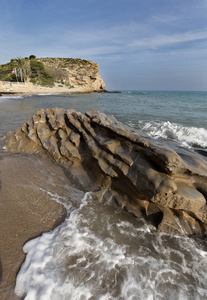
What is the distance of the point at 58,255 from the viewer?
239cm

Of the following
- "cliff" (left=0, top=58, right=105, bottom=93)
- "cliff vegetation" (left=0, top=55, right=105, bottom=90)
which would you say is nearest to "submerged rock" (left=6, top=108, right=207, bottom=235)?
"cliff" (left=0, top=58, right=105, bottom=93)

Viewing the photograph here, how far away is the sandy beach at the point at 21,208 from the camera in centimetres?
223

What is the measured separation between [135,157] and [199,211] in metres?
1.57

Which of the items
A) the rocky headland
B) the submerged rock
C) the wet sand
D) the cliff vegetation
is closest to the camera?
the wet sand

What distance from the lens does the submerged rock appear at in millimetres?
2863

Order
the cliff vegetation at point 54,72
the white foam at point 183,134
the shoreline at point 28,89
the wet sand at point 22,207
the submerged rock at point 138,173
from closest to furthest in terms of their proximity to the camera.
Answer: the wet sand at point 22,207 < the submerged rock at point 138,173 < the white foam at point 183,134 < the shoreline at point 28,89 < the cliff vegetation at point 54,72

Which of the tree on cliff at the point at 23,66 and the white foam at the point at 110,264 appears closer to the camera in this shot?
the white foam at the point at 110,264

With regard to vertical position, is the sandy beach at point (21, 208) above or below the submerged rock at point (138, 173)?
below

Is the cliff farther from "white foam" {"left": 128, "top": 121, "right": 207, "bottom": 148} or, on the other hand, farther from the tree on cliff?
"white foam" {"left": 128, "top": 121, "right": 207, "bottom": 148}

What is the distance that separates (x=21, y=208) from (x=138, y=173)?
2.51 metres

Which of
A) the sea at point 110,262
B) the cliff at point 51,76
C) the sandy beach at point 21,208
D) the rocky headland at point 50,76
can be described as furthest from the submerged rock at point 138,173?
the cliff at point 51,76

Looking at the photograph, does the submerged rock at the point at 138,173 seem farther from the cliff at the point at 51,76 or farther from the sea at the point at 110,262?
the cliff at the point at 51,76

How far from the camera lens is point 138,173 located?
10.6ft

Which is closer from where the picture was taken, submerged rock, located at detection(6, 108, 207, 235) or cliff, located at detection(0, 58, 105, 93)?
submerged rock, located at detection(6, 108, 207, 235)
